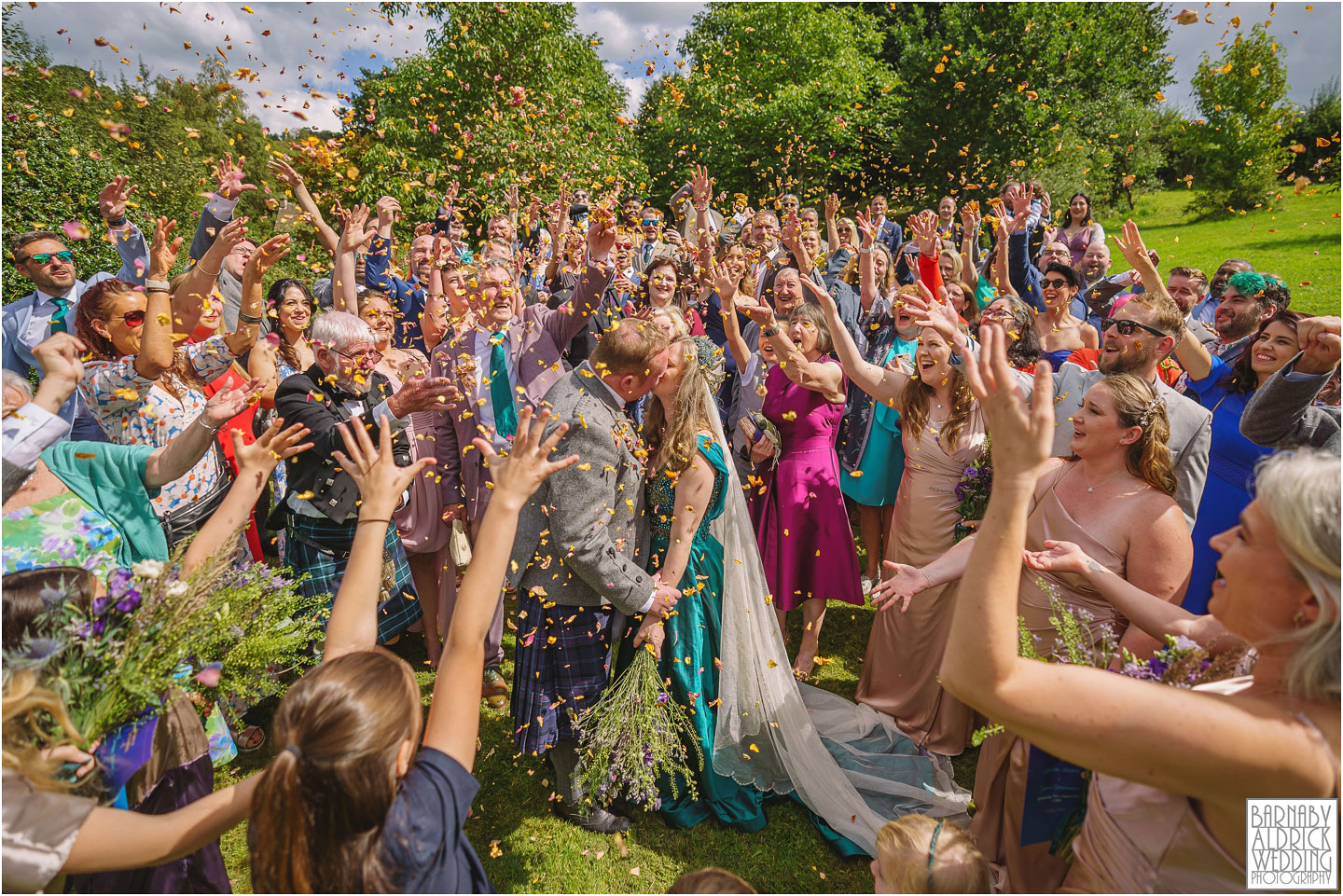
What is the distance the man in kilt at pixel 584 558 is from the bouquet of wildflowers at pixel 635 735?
0.36 ft

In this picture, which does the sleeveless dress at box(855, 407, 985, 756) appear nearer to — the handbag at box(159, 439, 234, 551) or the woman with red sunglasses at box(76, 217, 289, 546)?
the handbag at box(159, 439, 234, 551)

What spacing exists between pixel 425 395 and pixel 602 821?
2.45 m

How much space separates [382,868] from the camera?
1.58m

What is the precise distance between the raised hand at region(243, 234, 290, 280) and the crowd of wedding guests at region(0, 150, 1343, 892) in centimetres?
9

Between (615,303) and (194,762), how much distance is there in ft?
16.3

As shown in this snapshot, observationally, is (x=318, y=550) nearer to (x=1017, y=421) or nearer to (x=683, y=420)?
(x=683, y=420)

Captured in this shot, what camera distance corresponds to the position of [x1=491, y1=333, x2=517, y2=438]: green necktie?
5.14 m

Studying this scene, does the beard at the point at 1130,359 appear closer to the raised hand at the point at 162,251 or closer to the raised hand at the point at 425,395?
the raised hand at the point at 425,395

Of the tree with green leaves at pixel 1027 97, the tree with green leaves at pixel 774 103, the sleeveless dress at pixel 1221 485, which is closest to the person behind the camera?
the sleeveless dress at pixel 1221 485

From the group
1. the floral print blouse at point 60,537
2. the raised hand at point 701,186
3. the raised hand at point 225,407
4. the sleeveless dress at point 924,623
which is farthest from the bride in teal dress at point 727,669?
the raised hand at point 701,186

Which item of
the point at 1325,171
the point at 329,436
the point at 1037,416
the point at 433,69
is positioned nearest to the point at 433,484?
the point at 329,436

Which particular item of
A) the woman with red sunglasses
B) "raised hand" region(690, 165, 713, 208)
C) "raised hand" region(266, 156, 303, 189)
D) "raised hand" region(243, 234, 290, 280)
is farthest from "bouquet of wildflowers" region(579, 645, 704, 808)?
"raised hand" region(690, 165, 713, 208)

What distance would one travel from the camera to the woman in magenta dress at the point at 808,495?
15.9ft

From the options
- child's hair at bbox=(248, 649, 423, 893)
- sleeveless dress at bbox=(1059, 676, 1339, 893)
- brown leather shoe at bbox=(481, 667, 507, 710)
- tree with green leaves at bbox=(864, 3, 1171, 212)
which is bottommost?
brown leather shoe at bbox=(481, 667, 507, 710)
